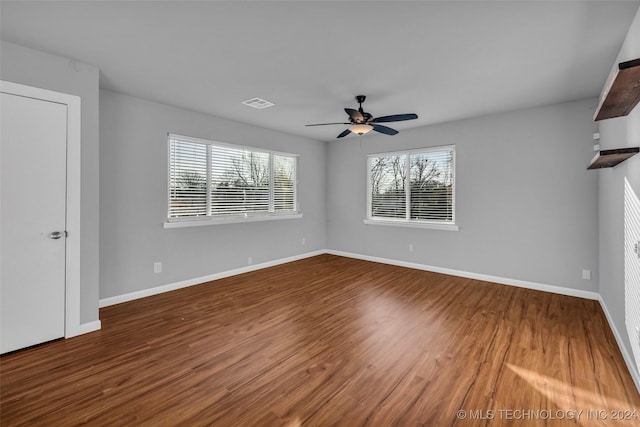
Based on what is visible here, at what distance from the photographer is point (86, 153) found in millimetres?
2906

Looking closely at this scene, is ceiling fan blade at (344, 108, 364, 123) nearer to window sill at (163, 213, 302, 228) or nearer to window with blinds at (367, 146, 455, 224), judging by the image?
window with blinds at (367, 146, 455, 224)

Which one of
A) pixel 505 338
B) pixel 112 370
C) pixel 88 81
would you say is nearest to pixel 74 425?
pixel 112 370

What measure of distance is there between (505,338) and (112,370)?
3491mm

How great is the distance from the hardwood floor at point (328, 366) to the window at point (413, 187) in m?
1.90

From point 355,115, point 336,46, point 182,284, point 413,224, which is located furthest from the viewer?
point 413,224

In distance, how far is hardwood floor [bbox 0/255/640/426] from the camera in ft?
5.92

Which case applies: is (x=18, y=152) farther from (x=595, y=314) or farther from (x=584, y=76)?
(x=595, y=314)

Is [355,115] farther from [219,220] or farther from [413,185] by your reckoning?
[219,220]

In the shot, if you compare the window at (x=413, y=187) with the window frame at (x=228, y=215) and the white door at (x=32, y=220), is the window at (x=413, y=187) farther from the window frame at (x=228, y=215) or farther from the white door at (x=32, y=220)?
the white door at (x=32, y=220)

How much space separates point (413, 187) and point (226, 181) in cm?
351

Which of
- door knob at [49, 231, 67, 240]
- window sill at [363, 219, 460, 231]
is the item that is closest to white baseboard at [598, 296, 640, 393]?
window sill at [363, 219, 460, 231]

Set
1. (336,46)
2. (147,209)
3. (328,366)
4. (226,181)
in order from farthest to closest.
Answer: (226,181) < (147,209) < (336,46) < (328,366)

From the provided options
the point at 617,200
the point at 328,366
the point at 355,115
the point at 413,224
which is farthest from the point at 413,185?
the point at 328,366

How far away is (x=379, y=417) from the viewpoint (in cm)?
177
